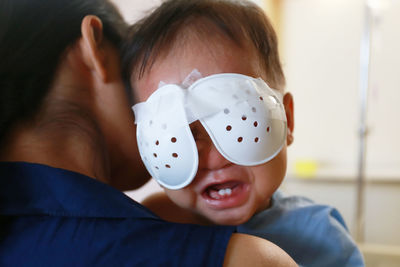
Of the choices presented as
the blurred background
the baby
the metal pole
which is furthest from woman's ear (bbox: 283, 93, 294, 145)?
the blurred background

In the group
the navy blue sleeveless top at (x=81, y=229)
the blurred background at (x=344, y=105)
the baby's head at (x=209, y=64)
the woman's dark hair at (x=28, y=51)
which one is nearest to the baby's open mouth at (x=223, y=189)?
the baby's head at (x=209, y=64)

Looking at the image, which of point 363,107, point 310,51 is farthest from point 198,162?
point 310,51

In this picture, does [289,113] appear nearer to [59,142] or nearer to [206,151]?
[206,151]

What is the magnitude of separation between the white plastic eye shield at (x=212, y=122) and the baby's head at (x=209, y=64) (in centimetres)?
2

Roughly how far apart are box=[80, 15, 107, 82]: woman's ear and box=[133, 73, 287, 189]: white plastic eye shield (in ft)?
0.30

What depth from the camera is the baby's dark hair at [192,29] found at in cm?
57

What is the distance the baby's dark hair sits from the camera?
57 cm

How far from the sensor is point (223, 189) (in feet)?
1.85

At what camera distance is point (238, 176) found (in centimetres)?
55

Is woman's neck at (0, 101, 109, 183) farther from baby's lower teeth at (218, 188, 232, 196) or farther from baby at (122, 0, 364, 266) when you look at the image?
baby's lower teeth at (218, 188, 232, 196)

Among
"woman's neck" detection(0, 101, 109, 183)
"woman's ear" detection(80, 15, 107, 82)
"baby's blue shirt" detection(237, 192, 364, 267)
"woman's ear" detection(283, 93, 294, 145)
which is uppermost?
"woman's ear" detection(80, 15, 107, 82)

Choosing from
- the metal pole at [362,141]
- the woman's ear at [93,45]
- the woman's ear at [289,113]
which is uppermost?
the woman's ear at [93,45]

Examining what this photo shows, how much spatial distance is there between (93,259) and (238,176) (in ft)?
0.75

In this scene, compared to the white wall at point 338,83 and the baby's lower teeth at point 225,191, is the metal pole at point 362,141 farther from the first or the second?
the baby's lower teeth at point 225,191
